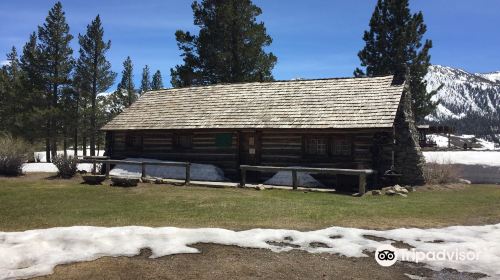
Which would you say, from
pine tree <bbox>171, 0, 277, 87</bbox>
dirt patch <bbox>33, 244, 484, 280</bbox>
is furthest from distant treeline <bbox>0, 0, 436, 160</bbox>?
dirt patch <bbox>33, 244, 484, 280</bbox>

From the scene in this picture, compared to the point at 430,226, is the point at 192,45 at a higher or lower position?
higher

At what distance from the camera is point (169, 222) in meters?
9.29

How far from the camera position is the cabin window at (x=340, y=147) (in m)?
17.7

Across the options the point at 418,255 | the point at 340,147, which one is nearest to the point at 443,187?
the point at 340,147

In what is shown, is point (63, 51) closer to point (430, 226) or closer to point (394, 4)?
point (394, 4)

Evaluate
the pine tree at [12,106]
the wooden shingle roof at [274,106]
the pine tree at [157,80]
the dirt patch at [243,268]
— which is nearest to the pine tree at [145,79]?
the pine tree at [157,80]

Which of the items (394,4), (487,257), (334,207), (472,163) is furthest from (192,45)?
(487,257)

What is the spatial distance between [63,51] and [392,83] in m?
28.8

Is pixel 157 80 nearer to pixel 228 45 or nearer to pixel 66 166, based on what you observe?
pixel 228 45

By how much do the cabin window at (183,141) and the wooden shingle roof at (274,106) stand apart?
2.34ft

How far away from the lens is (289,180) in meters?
17.8

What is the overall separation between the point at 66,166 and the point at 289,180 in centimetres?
1020

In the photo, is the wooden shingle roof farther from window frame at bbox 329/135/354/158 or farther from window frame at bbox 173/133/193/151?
window frame at bbox 329/135/354/158

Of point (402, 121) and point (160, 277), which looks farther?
point (402, 121)
